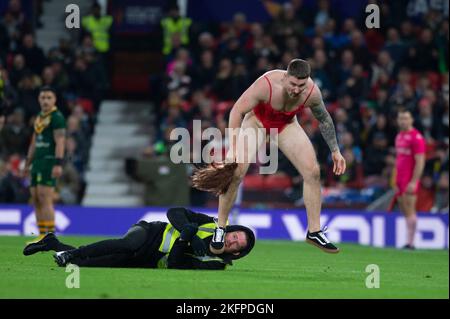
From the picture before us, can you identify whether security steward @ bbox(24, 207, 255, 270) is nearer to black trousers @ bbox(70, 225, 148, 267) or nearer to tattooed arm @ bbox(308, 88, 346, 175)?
black trousers @ bbox(70, 225, 148, 267)

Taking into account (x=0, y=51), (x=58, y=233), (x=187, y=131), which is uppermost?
(x=0, y=51)

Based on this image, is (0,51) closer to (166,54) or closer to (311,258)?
(166,54)

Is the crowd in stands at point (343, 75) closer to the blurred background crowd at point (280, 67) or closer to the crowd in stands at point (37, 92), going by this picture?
the blurred background crowd at point (280, 67)

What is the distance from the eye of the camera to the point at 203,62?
76.1 feet

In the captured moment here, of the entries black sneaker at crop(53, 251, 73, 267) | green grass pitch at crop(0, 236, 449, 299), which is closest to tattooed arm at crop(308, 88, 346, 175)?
green grass pitch at crop(0, 236, 449, 299)

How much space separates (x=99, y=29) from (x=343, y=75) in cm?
535

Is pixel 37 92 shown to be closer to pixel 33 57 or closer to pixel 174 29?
pixel 33 57

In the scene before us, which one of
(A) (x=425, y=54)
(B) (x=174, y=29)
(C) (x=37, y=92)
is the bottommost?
Result: (C) (x=37, y=92)

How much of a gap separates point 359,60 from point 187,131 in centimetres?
432

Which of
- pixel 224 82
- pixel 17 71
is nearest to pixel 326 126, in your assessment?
pixel 224 82

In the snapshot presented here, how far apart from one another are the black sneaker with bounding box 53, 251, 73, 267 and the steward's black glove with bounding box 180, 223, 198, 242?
1.07 m

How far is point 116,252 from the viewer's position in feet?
34.9

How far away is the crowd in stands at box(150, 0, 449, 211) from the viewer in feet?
69.1
